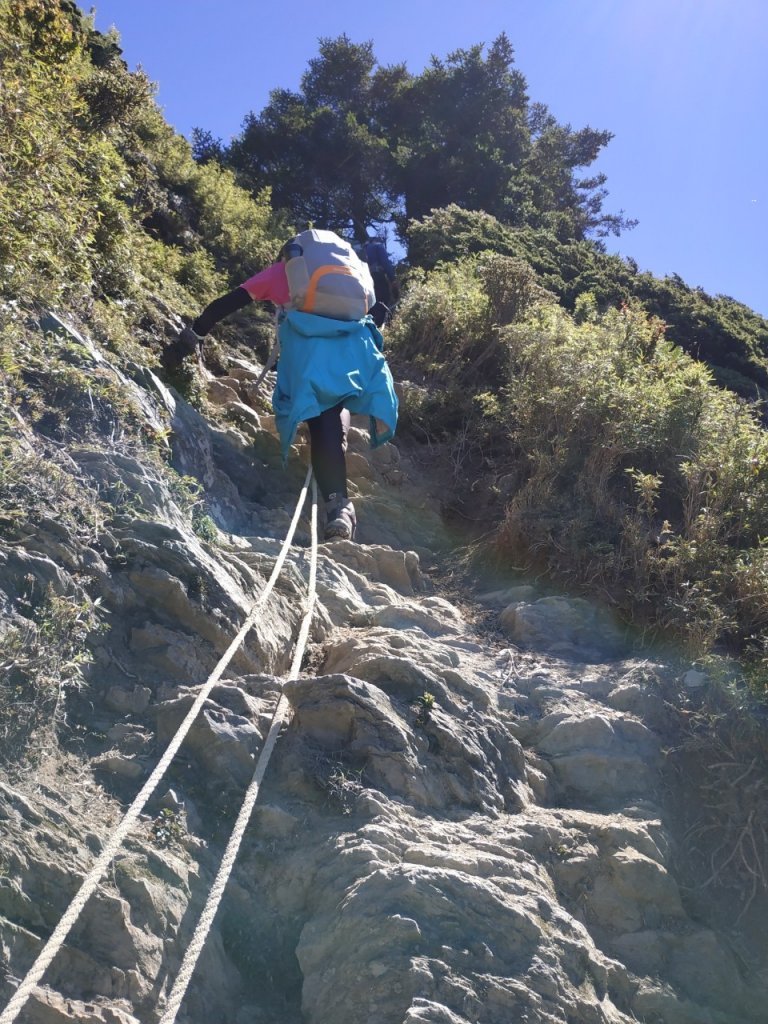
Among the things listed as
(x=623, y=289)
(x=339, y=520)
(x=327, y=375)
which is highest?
(x=623, y=289)

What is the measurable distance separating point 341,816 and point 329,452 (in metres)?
2.86

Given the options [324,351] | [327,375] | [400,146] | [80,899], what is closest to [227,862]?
[80,899]

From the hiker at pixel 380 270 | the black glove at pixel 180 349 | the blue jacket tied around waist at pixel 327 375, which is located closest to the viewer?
the blue jacket tied around waist at pixel 327 375

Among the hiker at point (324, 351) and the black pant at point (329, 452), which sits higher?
the hiker at point (324, 351)

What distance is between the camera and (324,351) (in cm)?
568

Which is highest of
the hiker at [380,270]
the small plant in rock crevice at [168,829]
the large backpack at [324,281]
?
the hiker at [380,270]

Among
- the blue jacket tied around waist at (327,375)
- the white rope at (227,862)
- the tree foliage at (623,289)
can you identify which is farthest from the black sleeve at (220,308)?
the tree foliage at (623,289)

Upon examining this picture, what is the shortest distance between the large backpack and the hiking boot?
115 centimetres

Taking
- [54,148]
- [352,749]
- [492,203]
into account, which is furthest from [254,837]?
[492,203]

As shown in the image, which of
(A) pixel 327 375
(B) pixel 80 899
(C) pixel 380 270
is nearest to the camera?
(B) pixel 80 899

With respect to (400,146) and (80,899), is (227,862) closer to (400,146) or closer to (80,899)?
(80,899)

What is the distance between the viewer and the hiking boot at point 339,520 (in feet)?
17.3

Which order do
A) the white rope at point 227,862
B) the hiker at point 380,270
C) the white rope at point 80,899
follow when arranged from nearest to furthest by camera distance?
the white rope at point 80,899
the white rope at point 227,862
the hiker at point 380,270

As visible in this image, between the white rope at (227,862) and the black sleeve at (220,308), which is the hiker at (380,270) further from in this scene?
the white rope at (227,862)
